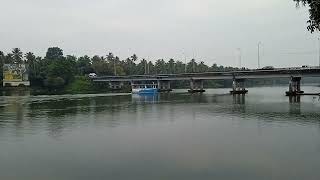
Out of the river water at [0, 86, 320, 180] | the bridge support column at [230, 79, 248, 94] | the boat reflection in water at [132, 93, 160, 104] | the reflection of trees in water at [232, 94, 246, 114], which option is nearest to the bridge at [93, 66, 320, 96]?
the bridge support column at [230, 79, 248, 94]

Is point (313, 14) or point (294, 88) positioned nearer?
point (313, 14)

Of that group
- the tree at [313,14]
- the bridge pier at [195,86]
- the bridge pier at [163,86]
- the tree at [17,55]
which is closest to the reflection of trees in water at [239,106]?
the tree at [313,14]

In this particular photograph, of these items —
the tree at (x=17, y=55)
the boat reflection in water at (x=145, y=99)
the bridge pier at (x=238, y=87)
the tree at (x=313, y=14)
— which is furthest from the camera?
the tree at (x=17, y=55)

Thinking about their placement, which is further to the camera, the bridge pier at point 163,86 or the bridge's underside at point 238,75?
the bridge pier at point 163,86

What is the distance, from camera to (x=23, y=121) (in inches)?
2078

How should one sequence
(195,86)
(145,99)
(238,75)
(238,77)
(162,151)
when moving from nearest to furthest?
(162,151)
(145,99)
(238,75)
(238,77)
(195,86)

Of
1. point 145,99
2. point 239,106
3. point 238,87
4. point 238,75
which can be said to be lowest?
point 145,99

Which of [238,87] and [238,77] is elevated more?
[238,77]

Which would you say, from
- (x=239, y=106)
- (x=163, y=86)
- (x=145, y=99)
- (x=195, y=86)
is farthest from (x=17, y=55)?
(x=239, y=106)

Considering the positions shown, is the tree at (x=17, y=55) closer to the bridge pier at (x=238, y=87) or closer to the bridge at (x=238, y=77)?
the bridge at (x=238, y=77)

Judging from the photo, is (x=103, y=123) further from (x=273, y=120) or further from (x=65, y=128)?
(x=273, y=120)

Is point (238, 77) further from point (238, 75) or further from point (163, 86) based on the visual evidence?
point (163, 86)

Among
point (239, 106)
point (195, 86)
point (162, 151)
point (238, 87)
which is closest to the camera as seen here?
point (162, 151)

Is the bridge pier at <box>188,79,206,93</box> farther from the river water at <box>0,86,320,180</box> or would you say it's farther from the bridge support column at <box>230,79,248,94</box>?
the river water at <box>0,86,320,180</box>
